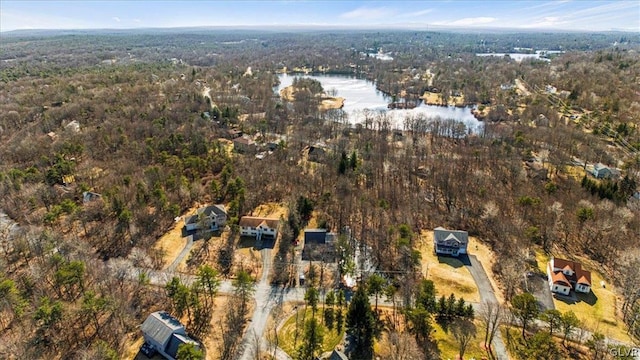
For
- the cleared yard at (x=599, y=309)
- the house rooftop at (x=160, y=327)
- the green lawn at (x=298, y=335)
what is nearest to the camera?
the house rooftop at (x=160, y=327)

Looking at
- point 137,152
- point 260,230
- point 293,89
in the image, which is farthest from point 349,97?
point 260,230

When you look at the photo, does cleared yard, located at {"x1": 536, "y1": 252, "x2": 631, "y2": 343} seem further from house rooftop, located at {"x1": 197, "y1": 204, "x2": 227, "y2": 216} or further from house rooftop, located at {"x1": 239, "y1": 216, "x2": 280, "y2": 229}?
house rooftop, located at {"x1": 197, "y1": 204, "x2": 227, "y2": 216}

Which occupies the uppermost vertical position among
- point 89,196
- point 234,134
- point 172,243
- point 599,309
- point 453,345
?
point 234,134

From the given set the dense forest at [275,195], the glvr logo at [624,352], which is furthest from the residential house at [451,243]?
the glvr logo at [624,352]

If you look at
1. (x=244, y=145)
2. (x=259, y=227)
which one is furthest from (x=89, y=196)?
(x=244, y=145)

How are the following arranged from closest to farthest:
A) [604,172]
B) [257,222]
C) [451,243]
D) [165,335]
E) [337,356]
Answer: [337,356] → [165,335] → [451,243] → [257,222] → [604,172]

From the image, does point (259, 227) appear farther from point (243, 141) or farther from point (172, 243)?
point (243, 141)

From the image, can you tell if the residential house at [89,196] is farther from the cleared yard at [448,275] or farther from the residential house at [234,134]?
the cleared yard at [448,275]
